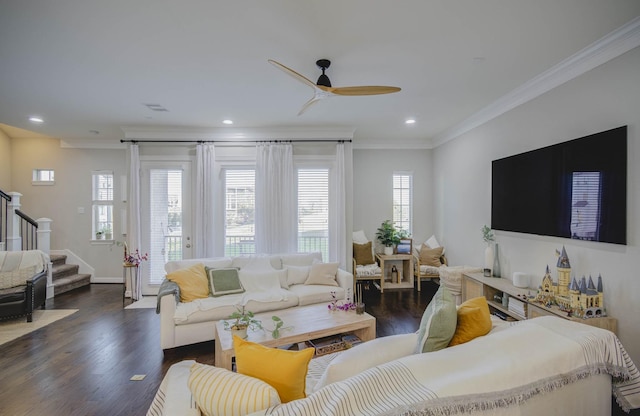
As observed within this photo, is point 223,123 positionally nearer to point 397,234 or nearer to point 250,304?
point 250,304

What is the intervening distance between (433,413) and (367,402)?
0.25 metres

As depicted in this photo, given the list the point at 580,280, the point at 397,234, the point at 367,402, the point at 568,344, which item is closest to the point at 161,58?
the point at 367,402

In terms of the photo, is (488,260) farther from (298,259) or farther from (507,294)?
(298,259)

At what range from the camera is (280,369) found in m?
1.26

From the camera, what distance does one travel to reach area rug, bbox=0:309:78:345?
11.9 feet

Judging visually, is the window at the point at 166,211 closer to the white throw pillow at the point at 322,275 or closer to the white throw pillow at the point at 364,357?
the white throw pillow at the point at 322,275

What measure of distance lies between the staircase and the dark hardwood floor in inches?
32.4

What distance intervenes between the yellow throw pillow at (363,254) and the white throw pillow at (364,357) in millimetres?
3956

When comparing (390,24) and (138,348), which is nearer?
(390,24)

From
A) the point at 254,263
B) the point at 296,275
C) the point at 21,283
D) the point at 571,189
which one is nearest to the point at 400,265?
the point at 296,275

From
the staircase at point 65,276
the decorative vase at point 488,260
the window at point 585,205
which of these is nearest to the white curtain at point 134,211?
the staircase at point 65,276

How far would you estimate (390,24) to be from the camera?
91.0 inches

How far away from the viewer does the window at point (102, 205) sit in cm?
636

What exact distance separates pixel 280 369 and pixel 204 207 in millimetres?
4425
